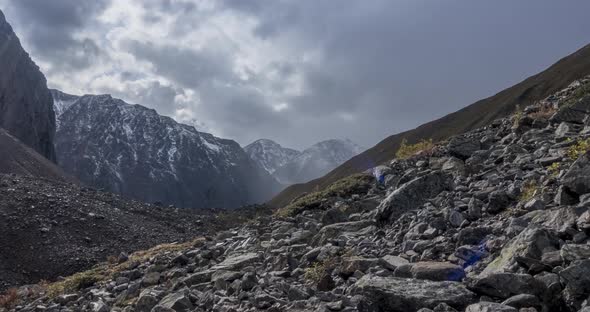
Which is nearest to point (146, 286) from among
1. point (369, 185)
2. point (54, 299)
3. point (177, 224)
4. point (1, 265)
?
point (54, 299)

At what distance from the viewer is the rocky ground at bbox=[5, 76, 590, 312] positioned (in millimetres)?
6699

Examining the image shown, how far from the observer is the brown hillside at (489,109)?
333 ft

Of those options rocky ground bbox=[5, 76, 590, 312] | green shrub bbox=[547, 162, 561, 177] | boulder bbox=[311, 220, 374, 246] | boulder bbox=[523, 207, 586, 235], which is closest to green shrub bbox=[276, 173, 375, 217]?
rocky ground bbox=[5, 76, 590, 312]

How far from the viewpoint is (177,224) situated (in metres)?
→ 56.1

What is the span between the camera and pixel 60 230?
38.8m

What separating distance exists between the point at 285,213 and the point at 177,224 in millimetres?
36544

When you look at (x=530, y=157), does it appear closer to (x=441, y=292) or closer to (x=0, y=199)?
(x=441, y=292)

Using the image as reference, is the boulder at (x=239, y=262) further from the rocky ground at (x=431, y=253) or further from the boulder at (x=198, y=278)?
the boulder at (x=198, y=278)

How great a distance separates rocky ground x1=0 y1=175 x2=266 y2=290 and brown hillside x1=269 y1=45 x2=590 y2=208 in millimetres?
46954

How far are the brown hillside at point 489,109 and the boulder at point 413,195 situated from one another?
7520cm

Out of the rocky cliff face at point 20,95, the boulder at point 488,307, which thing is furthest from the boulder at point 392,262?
the rocky cliff face at point 20,95

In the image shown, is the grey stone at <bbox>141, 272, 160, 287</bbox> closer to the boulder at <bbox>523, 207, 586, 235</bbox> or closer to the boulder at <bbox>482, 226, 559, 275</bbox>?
the boulder at <bbox>482, 226, 559, 275</bbox>

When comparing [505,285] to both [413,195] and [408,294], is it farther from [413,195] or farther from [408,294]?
[413,195]

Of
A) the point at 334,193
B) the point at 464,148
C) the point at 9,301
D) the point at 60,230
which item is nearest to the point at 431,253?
the point at 464,148
